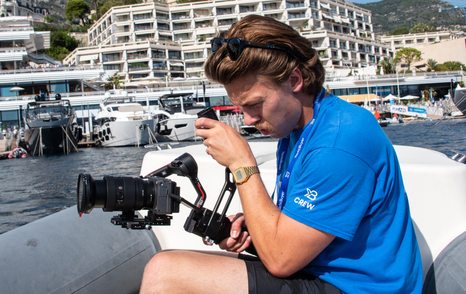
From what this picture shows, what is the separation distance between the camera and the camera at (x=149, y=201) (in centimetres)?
176

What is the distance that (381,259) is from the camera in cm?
159

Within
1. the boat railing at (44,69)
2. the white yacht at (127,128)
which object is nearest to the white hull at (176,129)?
the white yacht at (127,128)

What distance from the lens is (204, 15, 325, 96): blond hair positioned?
1631 mm

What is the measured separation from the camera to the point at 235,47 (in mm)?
1619

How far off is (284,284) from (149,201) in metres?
0.52

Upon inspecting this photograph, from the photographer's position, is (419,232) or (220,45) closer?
(220,45)

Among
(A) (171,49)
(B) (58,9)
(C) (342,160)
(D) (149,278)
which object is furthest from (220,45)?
(B) (58,9)

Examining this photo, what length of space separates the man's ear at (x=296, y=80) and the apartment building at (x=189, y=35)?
7807 cm

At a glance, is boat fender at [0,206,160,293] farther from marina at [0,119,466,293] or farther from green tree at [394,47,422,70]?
green tree at [394,47,422,70]

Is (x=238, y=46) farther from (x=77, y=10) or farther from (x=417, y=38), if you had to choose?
(x=77, y=10)

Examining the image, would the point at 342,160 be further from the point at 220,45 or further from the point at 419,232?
the point at 419,232

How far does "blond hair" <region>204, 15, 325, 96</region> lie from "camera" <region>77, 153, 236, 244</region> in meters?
Answer: 0.35

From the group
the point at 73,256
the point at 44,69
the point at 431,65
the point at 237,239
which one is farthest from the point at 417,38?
the point at 237,239

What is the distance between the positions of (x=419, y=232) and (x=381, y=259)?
753 millimetres
